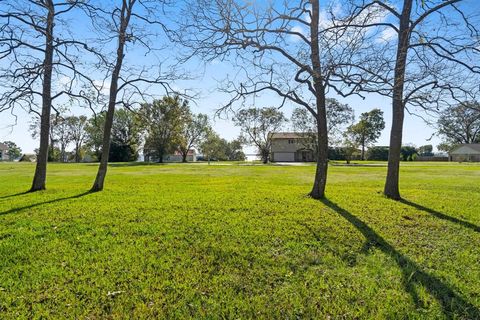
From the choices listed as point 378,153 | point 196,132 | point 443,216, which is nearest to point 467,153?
point 378,153

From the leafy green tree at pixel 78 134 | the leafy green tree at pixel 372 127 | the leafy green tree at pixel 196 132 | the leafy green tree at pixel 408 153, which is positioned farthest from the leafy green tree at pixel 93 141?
the leafy green tree at pixel 408 153

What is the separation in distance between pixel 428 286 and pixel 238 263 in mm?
2196

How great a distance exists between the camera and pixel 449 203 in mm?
7820

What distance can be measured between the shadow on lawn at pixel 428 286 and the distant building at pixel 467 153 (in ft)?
200

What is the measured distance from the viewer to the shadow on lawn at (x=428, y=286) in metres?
2.71

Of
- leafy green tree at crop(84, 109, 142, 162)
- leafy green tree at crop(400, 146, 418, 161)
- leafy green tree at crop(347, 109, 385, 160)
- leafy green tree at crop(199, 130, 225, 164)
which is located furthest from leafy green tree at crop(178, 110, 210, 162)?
leafy green tree at crop(400, 146, 418, 161)

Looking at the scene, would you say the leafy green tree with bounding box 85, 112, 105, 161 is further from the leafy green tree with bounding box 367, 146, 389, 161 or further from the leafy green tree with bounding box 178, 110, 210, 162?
the leafy green tree with bounding box 367, 146, 389, 161

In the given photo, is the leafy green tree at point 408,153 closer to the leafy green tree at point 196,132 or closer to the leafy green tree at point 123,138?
the leafy green tree at point 196,132

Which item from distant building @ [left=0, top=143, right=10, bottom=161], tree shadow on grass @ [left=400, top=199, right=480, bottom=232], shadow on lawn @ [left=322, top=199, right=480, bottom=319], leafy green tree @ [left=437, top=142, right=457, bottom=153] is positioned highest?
leafy green tree @ [left=437, top=142, right=457, bottom=153]

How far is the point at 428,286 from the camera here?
3.17m

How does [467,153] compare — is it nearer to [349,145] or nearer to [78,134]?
[349,145]

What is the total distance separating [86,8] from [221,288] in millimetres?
6049

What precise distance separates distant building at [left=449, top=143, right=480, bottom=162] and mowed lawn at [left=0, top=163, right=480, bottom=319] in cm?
5930

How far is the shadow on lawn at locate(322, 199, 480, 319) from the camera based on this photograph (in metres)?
2.71
